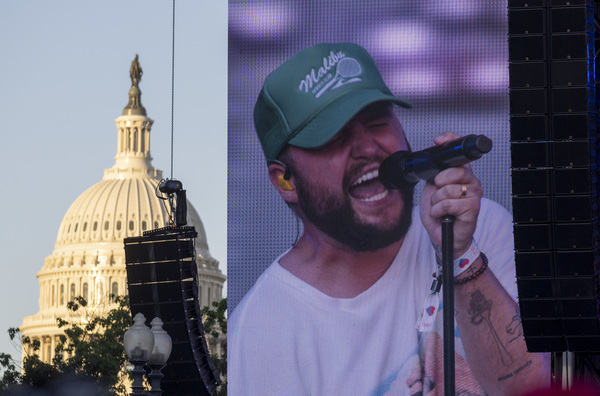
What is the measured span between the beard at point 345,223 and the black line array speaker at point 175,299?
226cm

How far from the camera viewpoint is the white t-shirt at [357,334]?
32.8 metres

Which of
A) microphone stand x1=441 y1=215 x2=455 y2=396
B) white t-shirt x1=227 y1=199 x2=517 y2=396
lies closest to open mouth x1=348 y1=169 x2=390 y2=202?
white t-shirt x1=227 y1=199 x2=517 y2=396

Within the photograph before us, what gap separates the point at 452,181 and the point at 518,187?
11.1 m

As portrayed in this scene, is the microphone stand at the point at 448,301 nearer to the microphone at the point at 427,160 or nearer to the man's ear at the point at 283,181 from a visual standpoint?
the microphone at the point at 427,160

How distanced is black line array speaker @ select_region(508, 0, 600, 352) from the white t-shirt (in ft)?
35.4

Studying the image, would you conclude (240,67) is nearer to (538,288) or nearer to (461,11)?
(461,11)

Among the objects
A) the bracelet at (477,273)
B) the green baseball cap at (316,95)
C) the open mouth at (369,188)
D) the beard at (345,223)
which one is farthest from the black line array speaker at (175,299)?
the bracelet at (477,273)

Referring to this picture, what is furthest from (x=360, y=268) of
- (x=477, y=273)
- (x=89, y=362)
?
(x=89, y=362)

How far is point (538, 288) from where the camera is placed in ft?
71.8

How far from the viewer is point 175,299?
33375mm

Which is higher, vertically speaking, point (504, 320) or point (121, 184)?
point (121, 184)

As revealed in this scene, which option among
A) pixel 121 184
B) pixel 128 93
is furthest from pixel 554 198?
pixel 128 93

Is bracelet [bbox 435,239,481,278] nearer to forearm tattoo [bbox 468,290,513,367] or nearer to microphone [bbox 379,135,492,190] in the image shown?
forearm tattoo [bbox 468,290,513,367]

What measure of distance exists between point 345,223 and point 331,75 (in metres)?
2.73
